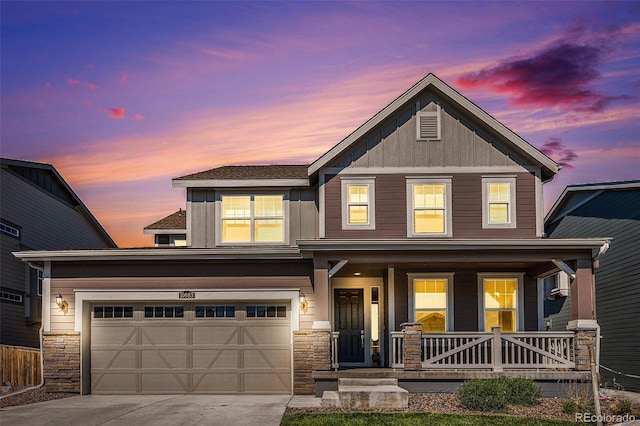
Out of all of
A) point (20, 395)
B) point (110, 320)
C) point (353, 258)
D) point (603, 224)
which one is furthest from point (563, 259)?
point (20, 395)

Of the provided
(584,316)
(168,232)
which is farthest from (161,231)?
(584,316)

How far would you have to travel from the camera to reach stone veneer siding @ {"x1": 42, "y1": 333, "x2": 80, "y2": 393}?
20656 millimetres

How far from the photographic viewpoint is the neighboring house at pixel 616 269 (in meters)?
23.8

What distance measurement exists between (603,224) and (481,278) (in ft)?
22.2

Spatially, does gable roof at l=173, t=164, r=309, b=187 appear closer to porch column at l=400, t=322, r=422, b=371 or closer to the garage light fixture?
the garage light fixture

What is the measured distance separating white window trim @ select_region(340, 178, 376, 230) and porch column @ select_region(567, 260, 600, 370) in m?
5.52

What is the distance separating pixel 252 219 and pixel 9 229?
33.6 feet

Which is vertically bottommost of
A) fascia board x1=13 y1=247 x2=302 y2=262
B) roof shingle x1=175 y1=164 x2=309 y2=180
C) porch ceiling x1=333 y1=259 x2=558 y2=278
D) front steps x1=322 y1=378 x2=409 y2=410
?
front steps x1=322 y1=378 x2=409 y2=410

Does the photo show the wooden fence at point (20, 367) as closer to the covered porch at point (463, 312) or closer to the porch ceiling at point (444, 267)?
the covered porch at point (463, 312)

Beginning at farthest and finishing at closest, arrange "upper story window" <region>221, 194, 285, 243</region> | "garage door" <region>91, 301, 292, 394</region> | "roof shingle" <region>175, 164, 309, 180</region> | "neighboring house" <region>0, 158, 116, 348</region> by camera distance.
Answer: "neighboring house" <region>0, 158, 116, 348</region>
"roof shingle" <region>175, 164, 309, 180</region>
"upper story window" <region>221, 194, 285, 243</region>
"garage door" <region>91, 301, 292, 394</region>

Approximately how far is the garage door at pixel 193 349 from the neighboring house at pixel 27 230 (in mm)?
7575

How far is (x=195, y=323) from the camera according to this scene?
21.0 m

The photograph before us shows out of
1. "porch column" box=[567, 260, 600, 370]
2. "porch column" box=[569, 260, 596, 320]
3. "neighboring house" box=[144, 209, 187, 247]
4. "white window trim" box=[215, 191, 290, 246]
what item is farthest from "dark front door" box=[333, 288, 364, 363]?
"neighboring house" box=[144, 209, 187, 247]

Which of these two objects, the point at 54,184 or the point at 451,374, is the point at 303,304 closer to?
the point at 451,374
